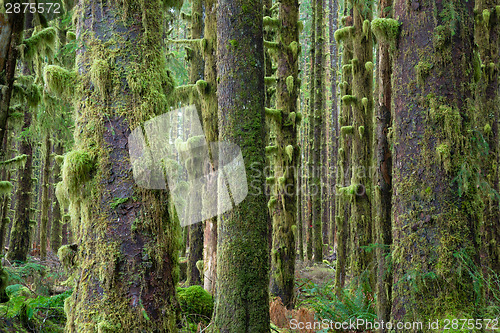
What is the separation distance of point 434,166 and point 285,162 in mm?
5902

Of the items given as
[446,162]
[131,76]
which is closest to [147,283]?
[131,76]

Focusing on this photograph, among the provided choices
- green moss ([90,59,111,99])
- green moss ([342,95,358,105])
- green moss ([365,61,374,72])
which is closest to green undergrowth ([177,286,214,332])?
green moss ([90,59,111,99])

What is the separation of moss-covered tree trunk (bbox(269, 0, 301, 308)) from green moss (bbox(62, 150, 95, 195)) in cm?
668

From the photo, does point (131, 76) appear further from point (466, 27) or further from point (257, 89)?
point (466, 27)

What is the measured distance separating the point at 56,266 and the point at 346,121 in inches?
421

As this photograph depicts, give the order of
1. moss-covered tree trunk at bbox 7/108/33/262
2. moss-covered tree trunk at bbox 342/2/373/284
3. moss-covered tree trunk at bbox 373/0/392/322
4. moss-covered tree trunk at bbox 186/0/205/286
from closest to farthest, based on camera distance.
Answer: moss-covered tree trunk at bbox 373/0/392/322 < moss-covered tree trunk at bbox 342/2/373/284 < moss-covered tree trunk at bbox 186/0/205/286 < moss-covered tree trunk at bbox 7/108/33/262

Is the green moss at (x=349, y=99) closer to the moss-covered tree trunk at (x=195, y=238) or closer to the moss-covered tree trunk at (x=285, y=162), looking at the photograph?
the moss-covered tree trunk at (x=285, y=162)

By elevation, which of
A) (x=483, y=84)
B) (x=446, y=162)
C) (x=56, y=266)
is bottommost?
(x=56, y=266)

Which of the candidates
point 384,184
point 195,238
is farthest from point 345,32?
point 195,238

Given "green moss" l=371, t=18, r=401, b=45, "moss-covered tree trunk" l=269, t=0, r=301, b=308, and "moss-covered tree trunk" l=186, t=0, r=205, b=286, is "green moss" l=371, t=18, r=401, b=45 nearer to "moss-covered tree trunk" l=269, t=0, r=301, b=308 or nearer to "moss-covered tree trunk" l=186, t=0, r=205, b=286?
"moss-covered tree trunk" l=269, t=0, r=301, b=308

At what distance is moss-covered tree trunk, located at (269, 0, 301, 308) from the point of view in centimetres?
948

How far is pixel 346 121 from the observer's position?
1263cm

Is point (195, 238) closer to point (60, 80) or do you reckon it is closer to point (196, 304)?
point (196, 304)

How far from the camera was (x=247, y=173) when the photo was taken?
5.06m
